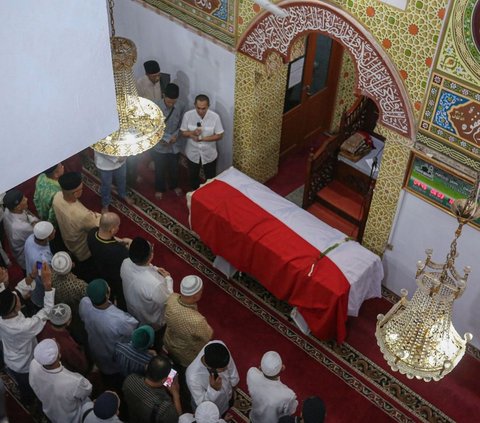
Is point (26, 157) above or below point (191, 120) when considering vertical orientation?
above

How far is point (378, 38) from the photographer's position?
15.6ft

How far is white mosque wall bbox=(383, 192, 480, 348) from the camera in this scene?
16.7 feet

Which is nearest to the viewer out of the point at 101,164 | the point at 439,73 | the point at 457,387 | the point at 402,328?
the point at 402,328

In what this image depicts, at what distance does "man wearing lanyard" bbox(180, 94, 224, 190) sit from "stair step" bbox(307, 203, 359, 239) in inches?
48.7

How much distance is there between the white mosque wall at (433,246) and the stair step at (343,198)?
2.67ft

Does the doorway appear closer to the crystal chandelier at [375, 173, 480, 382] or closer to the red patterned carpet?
the red patterned carpet

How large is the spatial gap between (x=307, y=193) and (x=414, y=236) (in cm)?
141

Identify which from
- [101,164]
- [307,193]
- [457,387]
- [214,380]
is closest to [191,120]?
[101,164]

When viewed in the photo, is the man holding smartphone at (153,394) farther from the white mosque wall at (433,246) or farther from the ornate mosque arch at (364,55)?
the ornate mosque arch at (364,55)

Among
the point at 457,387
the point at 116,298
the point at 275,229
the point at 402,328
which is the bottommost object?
the point at 457,387

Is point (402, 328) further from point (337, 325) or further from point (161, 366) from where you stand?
point (337, 325)

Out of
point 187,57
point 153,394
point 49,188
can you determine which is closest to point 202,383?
point 153,394

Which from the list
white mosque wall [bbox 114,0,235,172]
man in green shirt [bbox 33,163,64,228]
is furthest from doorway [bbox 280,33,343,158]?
man in green shirt [bbox 33,163,64,228]

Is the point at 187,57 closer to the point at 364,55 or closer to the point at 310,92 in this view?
the point at 310,92
